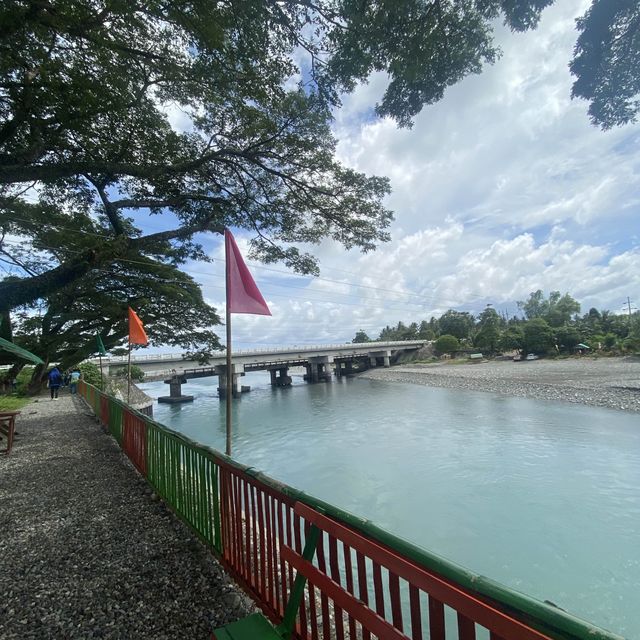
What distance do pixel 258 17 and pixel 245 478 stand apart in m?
5.35

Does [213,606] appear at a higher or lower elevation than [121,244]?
lower

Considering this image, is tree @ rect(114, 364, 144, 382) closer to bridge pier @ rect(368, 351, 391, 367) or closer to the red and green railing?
the red and green railing

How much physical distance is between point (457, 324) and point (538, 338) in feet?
95.2

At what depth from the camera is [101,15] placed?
5.02m

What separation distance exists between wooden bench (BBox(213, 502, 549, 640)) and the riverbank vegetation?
57.0 m

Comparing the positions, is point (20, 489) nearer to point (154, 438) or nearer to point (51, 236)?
point (154, 438)

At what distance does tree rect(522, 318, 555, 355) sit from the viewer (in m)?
53.5

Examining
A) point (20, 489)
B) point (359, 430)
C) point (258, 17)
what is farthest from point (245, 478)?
point (359, 430)

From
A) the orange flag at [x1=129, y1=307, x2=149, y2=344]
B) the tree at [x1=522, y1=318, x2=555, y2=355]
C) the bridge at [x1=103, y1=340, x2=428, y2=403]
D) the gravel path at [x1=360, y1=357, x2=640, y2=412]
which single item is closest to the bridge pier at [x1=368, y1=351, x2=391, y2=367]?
the bridge at [x1=103, y1=340, x2=428, y2=403]

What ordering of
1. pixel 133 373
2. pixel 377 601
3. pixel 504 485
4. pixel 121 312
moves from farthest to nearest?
pixel 133 373
pixel 121 312
pixel 504 485
pixel 377 601

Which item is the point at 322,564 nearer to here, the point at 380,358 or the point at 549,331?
the point at 549,331

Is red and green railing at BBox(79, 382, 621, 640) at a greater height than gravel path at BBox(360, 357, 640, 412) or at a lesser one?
greater

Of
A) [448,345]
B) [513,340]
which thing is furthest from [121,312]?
[448,345]

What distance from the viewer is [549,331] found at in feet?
177
